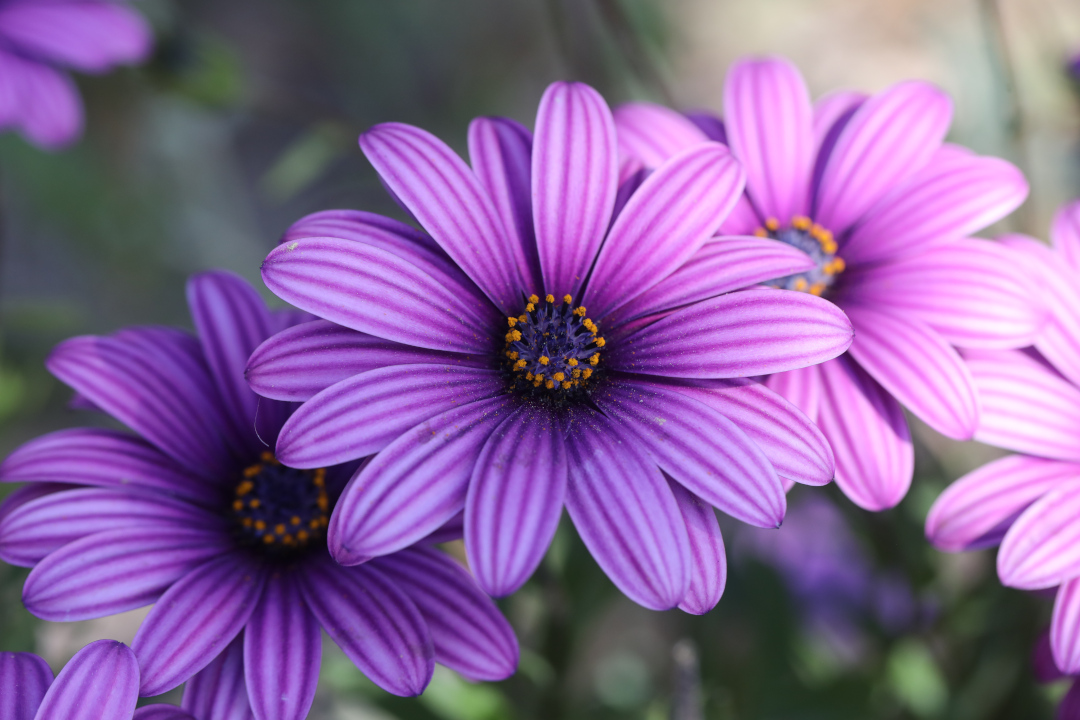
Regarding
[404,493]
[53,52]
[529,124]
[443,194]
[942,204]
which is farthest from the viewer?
[529,124]

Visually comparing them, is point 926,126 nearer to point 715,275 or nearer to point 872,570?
point 715,275

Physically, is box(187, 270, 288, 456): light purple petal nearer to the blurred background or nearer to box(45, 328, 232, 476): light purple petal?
box(45, 328, 232, 476): light purple petal

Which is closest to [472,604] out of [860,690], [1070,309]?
[1070,309]

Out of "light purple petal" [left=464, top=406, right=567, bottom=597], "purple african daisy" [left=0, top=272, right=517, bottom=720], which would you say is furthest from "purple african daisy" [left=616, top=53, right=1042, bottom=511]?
"purple african daisy" [left=0, top=272, right=517, bottom=720]

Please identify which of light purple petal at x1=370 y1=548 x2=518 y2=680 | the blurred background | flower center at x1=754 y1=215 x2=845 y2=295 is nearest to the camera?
light purple petal at x1=370 y1=548 x2=518 y2=680

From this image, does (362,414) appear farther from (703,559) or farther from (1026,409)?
(1026,409)

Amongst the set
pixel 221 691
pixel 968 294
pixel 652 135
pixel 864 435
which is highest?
pixel 652 135

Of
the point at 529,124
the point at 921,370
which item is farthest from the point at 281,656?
the point at 529,124

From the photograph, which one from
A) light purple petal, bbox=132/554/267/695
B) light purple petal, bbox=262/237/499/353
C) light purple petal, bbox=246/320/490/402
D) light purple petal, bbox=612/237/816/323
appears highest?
light purple petal, bbox=612/237/816/323
